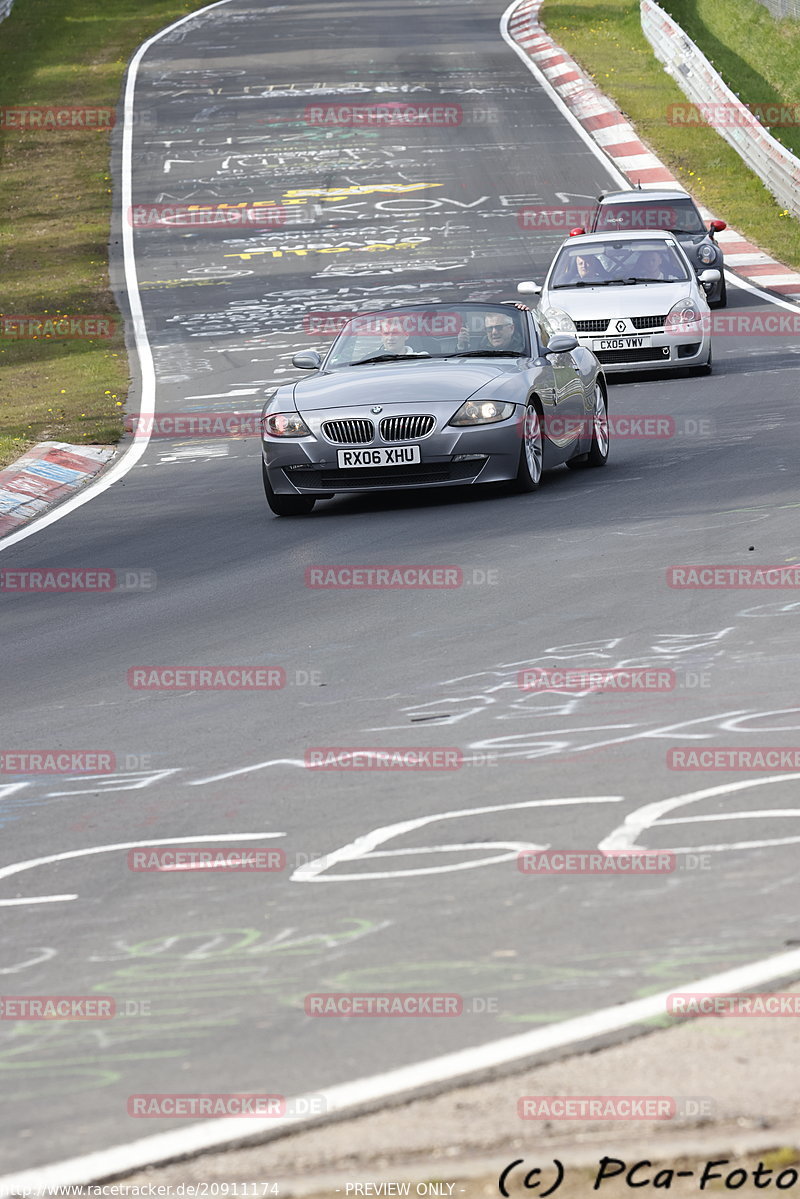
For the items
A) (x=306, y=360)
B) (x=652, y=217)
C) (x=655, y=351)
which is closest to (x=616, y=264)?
(x=655, y=351)

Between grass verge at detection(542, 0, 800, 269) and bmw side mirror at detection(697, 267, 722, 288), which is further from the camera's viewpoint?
grass verge at detection(542, 0, 800, 269)

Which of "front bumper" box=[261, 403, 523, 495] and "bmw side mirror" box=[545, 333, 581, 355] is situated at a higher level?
"bmw side mirror" box=[545, 333, 581, 355]

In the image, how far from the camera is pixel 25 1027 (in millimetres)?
4688

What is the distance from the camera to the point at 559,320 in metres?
20.3

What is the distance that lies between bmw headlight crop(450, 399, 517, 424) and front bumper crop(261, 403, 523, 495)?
0.05m

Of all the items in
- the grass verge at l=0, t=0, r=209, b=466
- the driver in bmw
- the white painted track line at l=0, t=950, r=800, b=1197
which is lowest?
the grass verge at l=0, t=0, r=209, b=466

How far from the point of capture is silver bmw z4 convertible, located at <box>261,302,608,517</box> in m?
13.1

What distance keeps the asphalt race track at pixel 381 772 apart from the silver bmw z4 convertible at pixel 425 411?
323 millimetres

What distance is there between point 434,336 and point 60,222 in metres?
23.1

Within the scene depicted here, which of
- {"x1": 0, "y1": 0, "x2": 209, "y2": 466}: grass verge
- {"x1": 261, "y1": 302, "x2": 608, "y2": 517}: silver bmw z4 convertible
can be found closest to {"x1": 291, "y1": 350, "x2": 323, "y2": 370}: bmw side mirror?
{"x1": 261, "y1": 302, "x2": 608, "y2": 517}: silver bmw z4 convertible

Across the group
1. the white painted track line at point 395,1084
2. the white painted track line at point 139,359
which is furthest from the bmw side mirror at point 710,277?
the white painted track line at point 395,1084

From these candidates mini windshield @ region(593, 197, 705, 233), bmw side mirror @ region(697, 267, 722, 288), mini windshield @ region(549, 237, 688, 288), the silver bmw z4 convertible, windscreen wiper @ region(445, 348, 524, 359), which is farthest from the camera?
mini windshield @ region(593, 197, 705, 233)

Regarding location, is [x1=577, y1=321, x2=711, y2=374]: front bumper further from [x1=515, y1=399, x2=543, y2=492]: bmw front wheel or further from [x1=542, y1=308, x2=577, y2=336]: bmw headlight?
[x1=515, y1=399, x2=543, y2=492]: bmw front wheel

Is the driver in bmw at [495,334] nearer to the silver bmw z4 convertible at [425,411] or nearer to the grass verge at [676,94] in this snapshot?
the silver bmw z4 convertible at [425,411]
